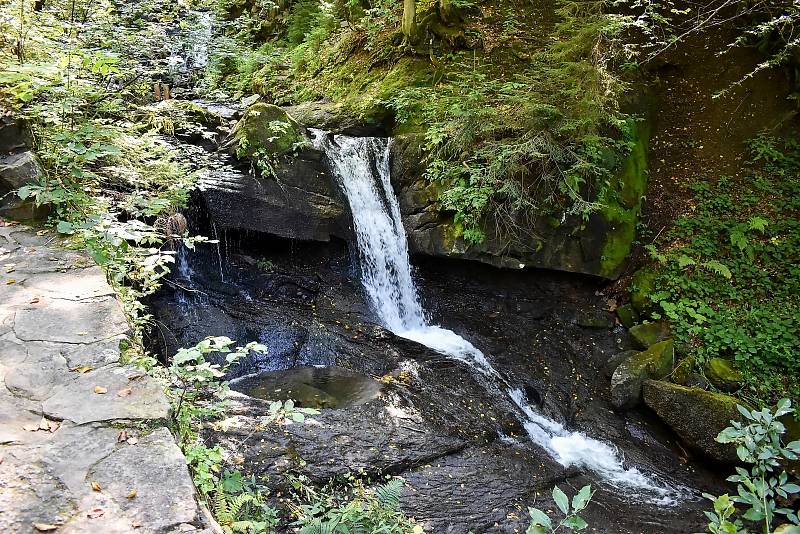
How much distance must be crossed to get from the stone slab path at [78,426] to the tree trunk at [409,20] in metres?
8.48

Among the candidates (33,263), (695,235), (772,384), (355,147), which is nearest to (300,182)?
(355,147)

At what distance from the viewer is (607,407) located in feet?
23.2

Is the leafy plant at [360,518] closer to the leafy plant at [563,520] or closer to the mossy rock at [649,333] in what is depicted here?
the leafy plant at [563,520]

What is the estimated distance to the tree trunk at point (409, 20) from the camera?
32.2 ft

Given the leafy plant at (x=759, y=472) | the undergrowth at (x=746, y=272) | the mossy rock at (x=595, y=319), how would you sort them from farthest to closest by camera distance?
the mossy rock at (x=595, y=319)
the undergrowth at (x=746, y=272)
the leafy plant at (x=759, y=472)

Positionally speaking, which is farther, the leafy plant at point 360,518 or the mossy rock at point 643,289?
the mossy rock at point 643,289

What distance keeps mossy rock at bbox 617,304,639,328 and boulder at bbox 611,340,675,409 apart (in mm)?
695

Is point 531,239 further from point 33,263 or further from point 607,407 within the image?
point 33,263

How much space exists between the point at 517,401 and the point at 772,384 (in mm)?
3434

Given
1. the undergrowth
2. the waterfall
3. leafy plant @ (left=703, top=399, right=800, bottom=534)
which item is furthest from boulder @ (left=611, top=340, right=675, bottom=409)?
leafy plant @ (left=703, top=399, right=800, bottom=534)

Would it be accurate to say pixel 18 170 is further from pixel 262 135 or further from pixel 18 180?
pixel 262 135

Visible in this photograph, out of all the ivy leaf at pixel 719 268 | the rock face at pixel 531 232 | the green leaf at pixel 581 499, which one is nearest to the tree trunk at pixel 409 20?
the rock face at pixel 531 232

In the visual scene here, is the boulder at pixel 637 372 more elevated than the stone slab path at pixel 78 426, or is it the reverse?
the stone slab path at pixel 78 426

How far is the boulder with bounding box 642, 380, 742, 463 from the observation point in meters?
6.20
